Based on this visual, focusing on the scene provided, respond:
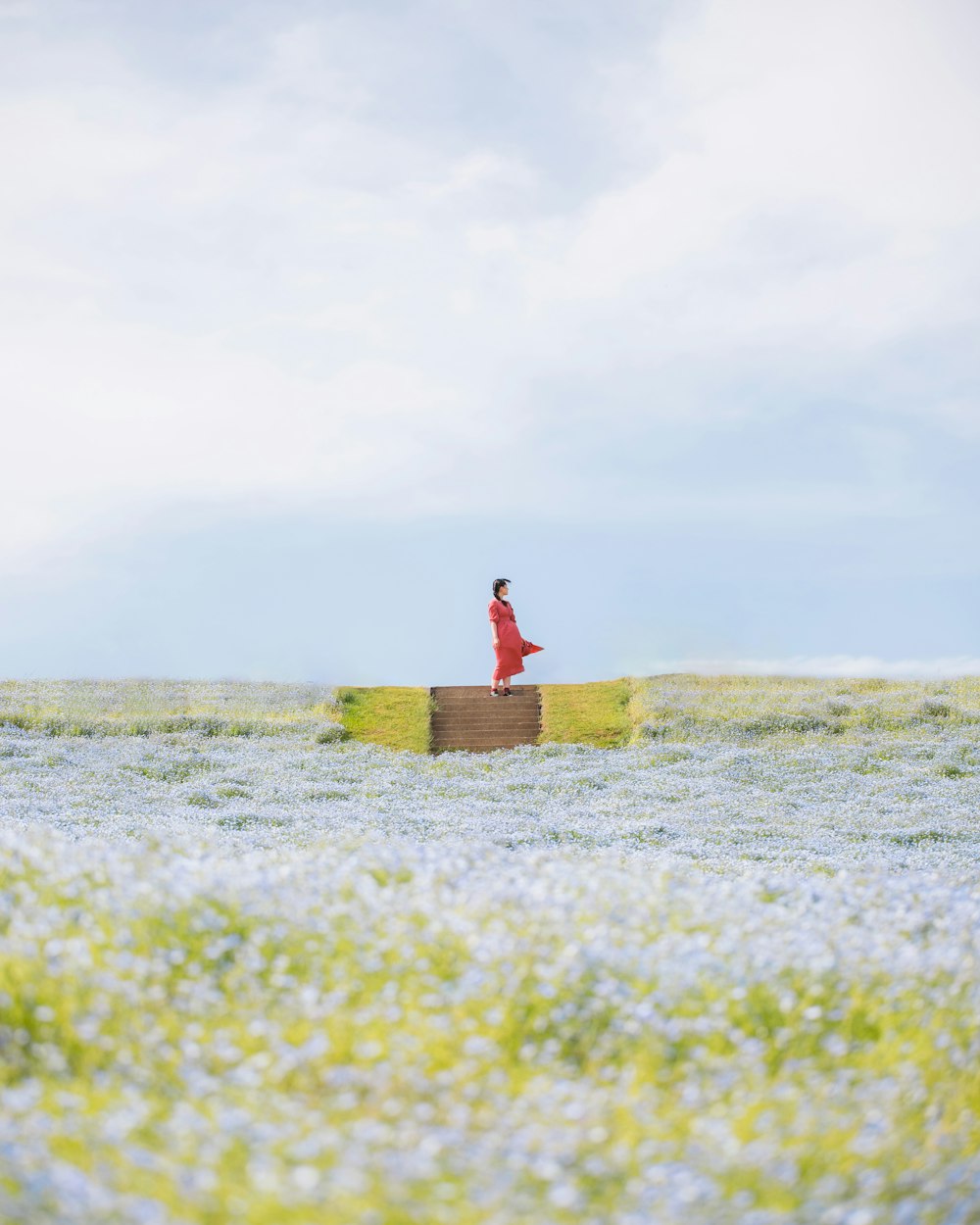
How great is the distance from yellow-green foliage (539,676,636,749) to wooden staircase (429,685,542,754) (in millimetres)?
356

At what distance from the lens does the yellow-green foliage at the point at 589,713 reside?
80.6ft

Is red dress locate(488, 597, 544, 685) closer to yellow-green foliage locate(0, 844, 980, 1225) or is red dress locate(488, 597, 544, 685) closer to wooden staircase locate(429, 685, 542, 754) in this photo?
wooden staircase locate(429, 685, 542, 754)

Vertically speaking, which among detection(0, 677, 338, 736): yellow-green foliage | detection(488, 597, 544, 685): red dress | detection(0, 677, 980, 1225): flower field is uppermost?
detection(488, 597, 544, 685): red dress

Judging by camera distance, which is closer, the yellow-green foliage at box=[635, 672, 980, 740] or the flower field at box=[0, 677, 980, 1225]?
the flower field at box=[0, 677, 980, 1225]

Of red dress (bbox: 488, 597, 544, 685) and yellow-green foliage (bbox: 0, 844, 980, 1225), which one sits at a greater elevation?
red dress (bbox: 488, 597, 544, 685)

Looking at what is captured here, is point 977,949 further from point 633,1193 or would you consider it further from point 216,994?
point 216,994

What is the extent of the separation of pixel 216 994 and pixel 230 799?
11803 millimetres

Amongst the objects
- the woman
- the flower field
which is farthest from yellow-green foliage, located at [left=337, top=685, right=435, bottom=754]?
the flower field

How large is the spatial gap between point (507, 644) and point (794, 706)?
6964 mm

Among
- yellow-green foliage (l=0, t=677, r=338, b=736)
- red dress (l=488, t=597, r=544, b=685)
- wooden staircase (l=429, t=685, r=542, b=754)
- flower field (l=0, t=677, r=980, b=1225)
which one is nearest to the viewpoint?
flower field (l=0, t=677, r=980, b=1225)

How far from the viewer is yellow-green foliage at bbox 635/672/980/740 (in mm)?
24562

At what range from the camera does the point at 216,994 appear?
5.73m

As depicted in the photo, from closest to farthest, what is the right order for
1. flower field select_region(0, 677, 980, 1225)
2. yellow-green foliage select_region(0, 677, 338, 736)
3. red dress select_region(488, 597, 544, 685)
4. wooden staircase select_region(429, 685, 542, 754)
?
flower field select_region(0, 677, 980, 1225) → yellow-green foliage select_region(0, 677, 338, 736) → wooden staircase select_region(429, 685, 542, 754) → red dress select_region(488, 597, 544, 685)

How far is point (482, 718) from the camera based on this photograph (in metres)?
26.4
